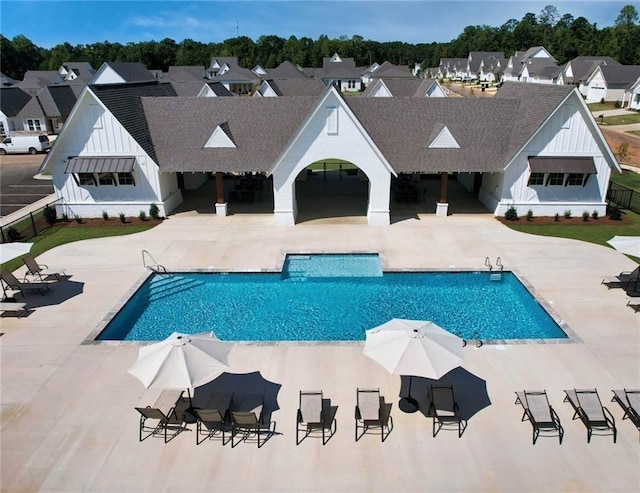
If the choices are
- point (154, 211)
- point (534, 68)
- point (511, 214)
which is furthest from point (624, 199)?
point (534, 68)

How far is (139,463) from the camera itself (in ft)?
39.4

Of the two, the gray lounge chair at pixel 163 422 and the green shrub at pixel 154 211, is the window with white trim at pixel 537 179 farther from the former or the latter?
the gray lounge chair at pixel 163 422

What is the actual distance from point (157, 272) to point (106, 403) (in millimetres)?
9006

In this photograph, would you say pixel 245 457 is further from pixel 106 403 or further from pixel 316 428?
pixel 106 403

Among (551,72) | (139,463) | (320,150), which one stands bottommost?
(139,463)

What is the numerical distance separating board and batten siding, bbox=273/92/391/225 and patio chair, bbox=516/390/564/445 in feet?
52.0

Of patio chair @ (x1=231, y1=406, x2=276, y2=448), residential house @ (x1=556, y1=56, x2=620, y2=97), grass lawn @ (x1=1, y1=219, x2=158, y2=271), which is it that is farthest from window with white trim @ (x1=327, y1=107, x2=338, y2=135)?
residential house @ (x1=556, y1=56, x2=620, y2=97)

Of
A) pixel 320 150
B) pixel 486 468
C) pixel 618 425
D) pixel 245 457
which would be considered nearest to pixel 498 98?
pixel 320 150

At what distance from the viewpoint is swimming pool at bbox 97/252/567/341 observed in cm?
1811

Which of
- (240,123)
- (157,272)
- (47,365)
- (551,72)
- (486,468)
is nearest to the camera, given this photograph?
(486,468)

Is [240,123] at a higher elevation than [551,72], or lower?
lower

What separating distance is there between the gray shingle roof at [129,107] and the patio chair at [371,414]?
21148mm

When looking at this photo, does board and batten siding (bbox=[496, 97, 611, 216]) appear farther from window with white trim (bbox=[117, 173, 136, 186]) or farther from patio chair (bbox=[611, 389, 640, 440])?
window with white trim (bbox=[117, 173, 136, 186])

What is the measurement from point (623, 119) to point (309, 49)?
103701 millimetres
